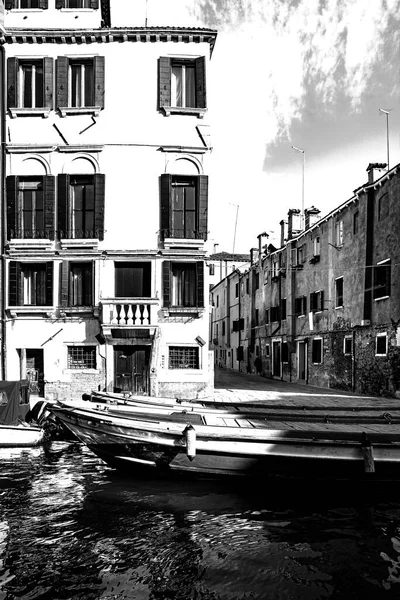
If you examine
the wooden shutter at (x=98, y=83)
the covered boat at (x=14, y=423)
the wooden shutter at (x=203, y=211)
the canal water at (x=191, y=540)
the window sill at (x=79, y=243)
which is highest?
the wooden shutter at (x=98, y=83)

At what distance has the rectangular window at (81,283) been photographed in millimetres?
18984

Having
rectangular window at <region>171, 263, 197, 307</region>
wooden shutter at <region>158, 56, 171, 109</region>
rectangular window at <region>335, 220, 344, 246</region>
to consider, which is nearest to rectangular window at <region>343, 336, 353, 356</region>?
rectangular window at <region>335, 220, 344, 246</region>

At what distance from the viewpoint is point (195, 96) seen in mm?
19438

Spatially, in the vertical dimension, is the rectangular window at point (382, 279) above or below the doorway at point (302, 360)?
above

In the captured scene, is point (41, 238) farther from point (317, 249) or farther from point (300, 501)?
point (317, 249)

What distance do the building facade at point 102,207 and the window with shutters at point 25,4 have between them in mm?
161

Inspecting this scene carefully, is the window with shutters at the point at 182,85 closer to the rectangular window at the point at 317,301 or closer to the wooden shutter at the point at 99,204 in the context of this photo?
the wooden shutter at the point at 99,204

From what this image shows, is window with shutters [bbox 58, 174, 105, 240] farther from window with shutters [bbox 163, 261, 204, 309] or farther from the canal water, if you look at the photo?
the canal water

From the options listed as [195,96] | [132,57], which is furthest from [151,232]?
[132,57]

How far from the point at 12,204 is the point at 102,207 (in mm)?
3586

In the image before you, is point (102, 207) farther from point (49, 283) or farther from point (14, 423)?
point (14, 423)

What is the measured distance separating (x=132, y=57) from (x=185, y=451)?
16.4 meters

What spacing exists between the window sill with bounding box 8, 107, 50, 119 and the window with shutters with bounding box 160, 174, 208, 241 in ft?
17.7

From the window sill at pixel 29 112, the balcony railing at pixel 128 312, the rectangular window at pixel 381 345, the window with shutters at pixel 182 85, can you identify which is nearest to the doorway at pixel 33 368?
the balcony railing at pixel 128 312
